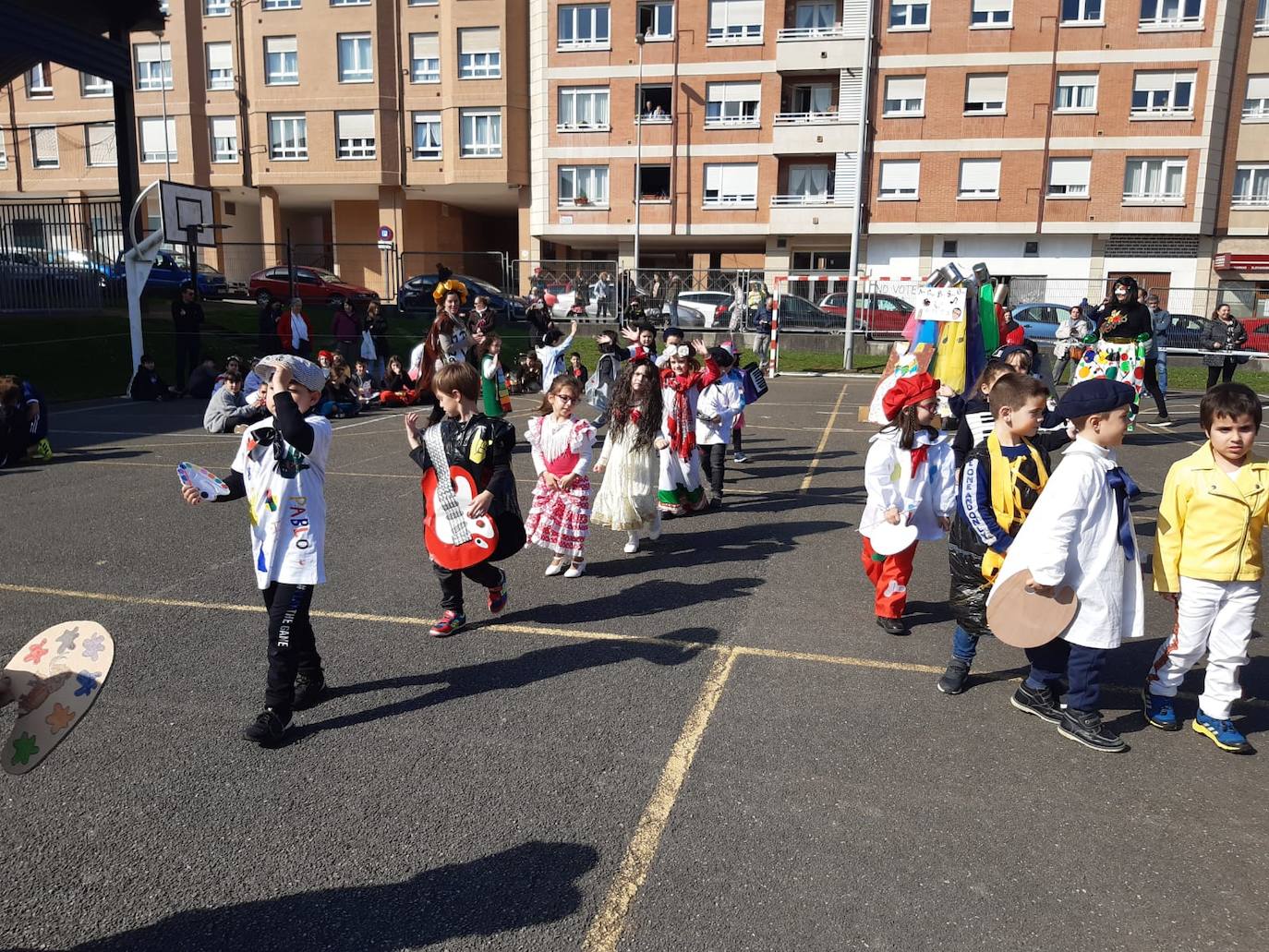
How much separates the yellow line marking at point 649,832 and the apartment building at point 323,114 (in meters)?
38.2

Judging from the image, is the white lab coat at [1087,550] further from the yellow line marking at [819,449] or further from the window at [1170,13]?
the window at [1170,13]

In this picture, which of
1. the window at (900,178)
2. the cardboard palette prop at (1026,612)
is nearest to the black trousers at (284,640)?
the cardboard palette prop at (1026,612)

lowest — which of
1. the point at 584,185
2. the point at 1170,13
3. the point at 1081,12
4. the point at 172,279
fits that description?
the point at 172,279

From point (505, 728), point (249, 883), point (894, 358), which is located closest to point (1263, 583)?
point (894, 358)

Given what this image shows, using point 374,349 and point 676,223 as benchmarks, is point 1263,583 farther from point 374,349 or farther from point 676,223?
point 676,223

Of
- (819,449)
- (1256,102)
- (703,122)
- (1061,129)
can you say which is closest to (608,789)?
(819,449)

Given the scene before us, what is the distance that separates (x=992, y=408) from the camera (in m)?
4.89

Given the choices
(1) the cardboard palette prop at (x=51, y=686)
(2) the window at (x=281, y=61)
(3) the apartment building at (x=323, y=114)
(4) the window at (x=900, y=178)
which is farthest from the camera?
(2) the window at (x=281, y=61)

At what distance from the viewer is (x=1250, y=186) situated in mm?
→ 36312

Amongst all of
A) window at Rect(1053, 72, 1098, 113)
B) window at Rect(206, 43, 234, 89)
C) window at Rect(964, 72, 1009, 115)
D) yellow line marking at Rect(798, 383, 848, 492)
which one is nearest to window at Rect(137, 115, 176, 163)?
window at Rect(206, 43, 234, 89)

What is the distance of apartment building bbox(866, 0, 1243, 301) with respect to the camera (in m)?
35.1

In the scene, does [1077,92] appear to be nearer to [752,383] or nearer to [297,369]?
[752,383]

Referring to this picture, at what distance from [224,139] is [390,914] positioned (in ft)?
157

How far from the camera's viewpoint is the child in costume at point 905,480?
580 cm
